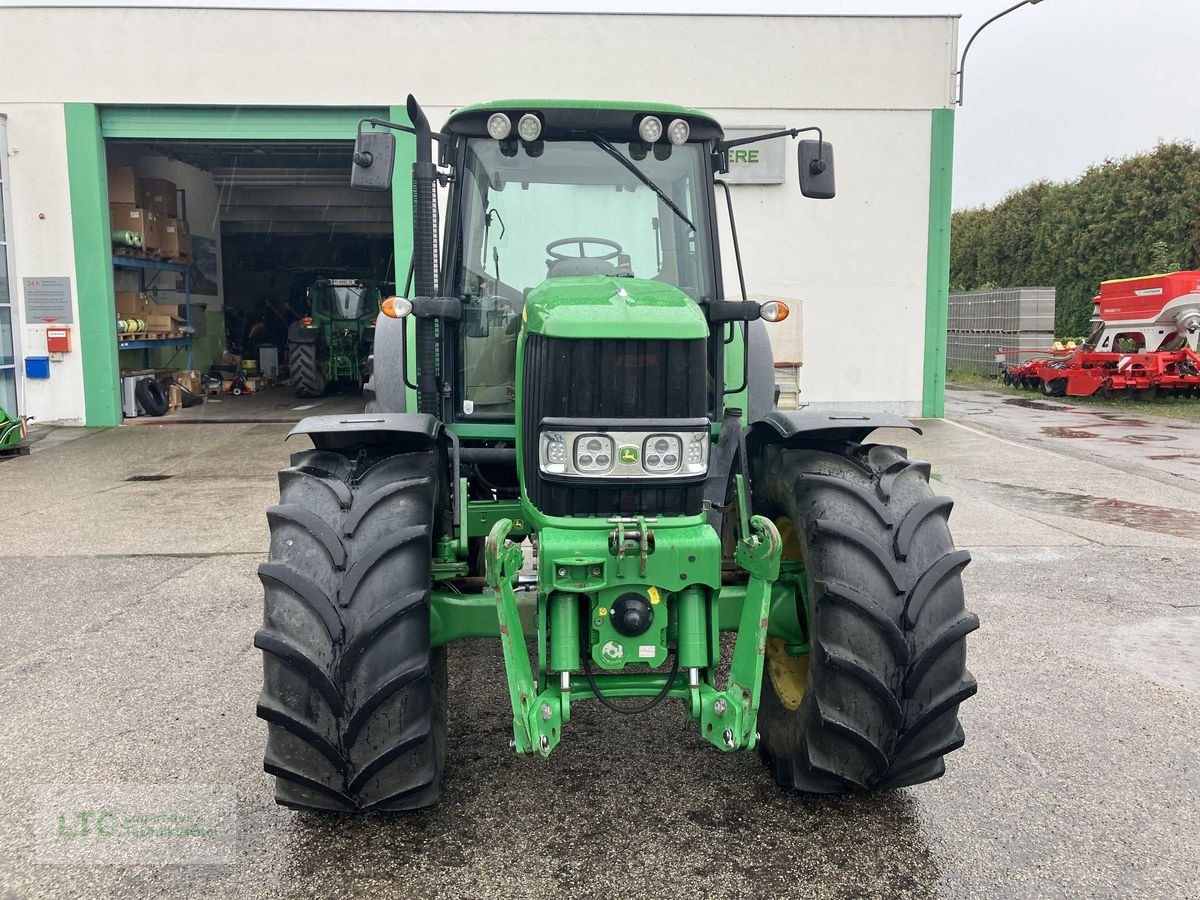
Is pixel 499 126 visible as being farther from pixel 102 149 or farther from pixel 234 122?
pixel 102 149

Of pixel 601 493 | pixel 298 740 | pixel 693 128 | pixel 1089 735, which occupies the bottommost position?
pixel 1089 735

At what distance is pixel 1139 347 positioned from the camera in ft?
57.9

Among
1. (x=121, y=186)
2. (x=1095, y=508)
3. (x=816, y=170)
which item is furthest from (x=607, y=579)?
(x=121, y=186)

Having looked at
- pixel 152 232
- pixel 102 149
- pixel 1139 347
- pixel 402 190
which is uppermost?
pixel 102 149

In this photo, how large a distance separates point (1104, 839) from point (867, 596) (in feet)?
3.42

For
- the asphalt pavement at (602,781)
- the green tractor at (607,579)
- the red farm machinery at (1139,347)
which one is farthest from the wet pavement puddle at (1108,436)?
the green tractor at (607,579)

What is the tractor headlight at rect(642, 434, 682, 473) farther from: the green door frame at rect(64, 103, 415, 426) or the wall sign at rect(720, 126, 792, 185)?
the wall sign at rect(720, 126, 792, 185)

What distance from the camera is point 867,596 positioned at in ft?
9.60

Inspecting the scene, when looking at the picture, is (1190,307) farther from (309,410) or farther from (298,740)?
(298,740)

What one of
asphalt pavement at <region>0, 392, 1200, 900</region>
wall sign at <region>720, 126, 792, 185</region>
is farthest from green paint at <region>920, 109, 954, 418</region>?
asphalt pavement at <region>0, 392, 1200, 900</region>

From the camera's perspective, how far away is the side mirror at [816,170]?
3947mm

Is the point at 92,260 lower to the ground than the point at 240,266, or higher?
lower

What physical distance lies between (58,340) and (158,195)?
12.9 feet

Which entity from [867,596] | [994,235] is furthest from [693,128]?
[994,235]
